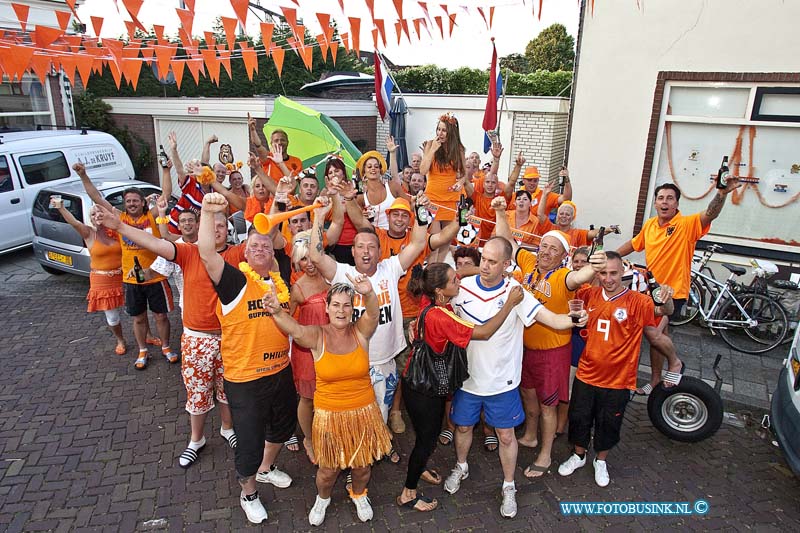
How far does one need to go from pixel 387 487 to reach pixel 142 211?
12.8 feet

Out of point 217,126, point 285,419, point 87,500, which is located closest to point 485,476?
point 285,419

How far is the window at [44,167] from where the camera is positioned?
940 cm

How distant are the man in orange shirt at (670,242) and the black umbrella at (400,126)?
8600mm

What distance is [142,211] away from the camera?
5.79 metres

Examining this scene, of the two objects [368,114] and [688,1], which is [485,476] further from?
[368,114]

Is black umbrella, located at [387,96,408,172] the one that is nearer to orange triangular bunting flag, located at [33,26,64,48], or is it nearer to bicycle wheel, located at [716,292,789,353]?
bicycle wheel, located at [716,292,789,353]

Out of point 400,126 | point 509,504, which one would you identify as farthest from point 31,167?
point 509,504

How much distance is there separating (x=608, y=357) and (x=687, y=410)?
126cm

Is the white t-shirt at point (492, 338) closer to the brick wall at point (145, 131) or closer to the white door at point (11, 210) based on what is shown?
the white door at point (11, 210)

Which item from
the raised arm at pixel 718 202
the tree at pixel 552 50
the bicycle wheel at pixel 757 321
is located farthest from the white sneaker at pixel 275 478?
the tree at pixel 552 50

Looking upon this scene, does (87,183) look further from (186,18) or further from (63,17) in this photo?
(186,18)

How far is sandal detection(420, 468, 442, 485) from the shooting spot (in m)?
4.19

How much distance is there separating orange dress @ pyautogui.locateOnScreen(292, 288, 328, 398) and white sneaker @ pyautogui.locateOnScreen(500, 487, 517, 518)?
1.61m

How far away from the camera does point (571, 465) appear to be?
170 inches
